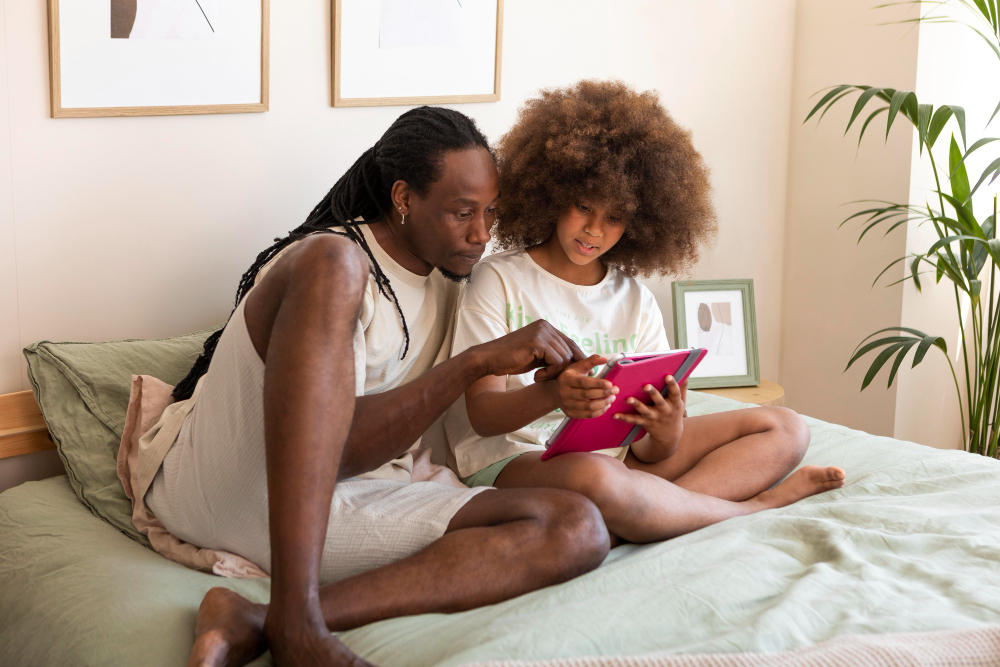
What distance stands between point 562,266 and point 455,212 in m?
0.30

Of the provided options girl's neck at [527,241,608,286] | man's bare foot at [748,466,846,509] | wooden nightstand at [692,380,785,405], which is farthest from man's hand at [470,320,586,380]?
wooden nightstand at [692,380,785,405]

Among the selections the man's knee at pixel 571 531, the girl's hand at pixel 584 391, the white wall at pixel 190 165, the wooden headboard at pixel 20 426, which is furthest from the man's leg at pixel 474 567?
the white wall at pixel 190 165

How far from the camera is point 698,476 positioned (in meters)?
1.58

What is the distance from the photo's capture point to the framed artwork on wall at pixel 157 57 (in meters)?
1.65

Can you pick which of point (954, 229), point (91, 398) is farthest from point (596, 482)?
point (954, 229)

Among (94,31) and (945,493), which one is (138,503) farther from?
(945,493)

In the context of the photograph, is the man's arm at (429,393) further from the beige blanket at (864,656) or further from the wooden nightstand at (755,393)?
the wooden nightstand at (755,393)

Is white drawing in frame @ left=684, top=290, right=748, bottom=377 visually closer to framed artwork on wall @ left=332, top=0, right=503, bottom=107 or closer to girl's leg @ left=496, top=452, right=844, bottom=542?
framed artwork on wall @ left=332, top=0, right=503, bottom=107

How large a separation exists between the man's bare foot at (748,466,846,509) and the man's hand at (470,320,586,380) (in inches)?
18.9

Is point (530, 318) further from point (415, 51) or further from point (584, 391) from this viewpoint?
point (415, 51)

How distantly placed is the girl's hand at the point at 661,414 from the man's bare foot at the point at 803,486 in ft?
0.67

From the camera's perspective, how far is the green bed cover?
1027 millimetres

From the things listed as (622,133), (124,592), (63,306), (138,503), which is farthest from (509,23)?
(124,592)

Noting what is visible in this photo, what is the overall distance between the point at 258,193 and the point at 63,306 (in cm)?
47
